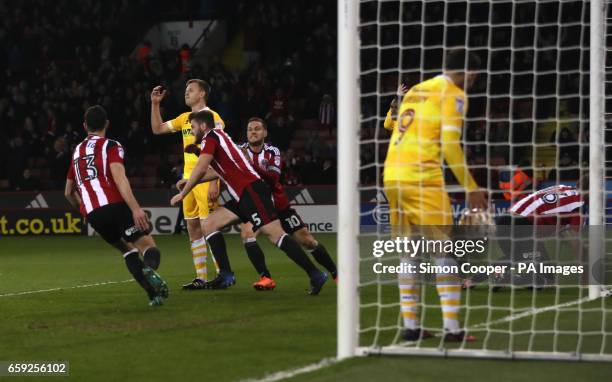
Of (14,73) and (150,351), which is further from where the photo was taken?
(14,73)

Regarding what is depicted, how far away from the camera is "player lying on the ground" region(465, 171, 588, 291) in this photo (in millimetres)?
11000

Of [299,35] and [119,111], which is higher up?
[299,35]

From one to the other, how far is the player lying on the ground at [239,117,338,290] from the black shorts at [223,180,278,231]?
2.45 ft

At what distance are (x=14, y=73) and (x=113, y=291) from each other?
18.1m

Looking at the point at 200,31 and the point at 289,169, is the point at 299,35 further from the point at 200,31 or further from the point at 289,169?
the point at 289,169

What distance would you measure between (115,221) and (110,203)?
6.2 inches

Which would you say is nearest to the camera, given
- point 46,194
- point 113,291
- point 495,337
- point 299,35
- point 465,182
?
point 465,182

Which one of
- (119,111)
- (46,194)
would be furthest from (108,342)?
(119,111)

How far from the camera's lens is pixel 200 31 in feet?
96.7

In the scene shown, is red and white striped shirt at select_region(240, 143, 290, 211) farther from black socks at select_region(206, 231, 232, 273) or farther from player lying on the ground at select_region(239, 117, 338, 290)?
black socks at select_region(206, 231, 232, 273)

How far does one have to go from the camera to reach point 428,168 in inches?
294

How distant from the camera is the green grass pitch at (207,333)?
21.4 ft

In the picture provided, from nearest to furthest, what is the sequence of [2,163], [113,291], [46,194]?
[113,291] < [46,194] < [2,163]

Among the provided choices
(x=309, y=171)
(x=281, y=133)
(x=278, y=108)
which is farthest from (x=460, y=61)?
(x=278, y=108)
